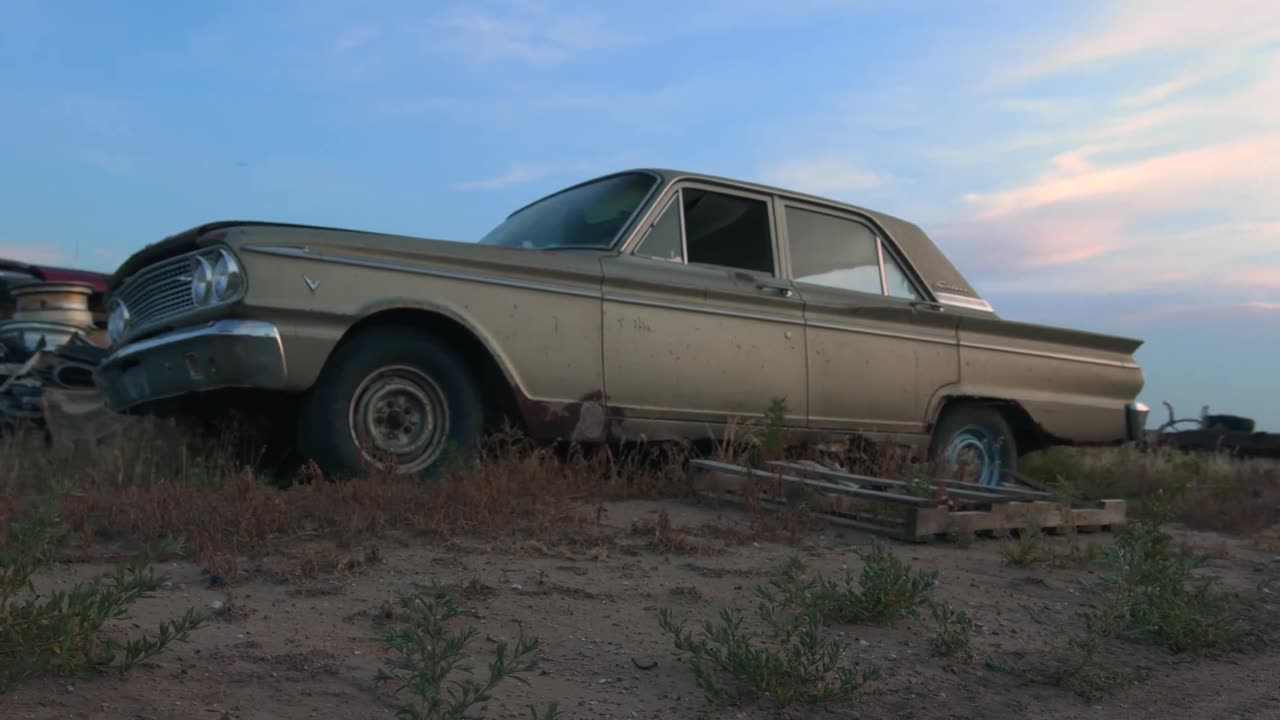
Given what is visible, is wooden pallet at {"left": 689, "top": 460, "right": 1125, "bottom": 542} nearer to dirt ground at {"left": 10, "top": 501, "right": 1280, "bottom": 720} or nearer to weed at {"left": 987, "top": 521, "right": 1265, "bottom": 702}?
dirt ground at {"left": 10, "top": 501, "right": 1280, "bottom": 720}

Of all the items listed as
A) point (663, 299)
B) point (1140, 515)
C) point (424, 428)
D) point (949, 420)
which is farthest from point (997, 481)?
point (424, 428)

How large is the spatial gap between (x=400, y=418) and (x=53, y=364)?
12.3ft

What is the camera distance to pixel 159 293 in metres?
4.56

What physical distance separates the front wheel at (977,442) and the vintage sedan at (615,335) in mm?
14

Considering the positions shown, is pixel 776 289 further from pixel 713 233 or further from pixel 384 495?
pixel 384 495

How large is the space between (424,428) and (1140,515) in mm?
3773

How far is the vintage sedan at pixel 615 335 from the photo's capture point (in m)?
4.14

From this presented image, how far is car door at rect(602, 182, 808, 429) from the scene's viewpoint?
496 cm

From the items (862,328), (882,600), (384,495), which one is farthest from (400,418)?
(862,328)

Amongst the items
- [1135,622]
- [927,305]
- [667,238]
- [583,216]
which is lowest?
[1135,622]

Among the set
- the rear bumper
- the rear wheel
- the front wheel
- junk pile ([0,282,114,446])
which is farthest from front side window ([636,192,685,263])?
the rear bumper

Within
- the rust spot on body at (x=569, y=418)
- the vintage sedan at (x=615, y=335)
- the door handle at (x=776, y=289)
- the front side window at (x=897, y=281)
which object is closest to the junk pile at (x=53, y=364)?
the vintage sedan at (x=615, y=335)

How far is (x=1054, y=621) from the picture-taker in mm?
3244

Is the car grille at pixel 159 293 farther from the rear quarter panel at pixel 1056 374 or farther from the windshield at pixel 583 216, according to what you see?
the rear quarter panel at pixel 1056 374
